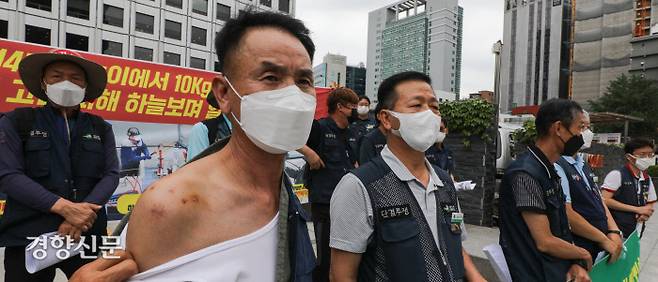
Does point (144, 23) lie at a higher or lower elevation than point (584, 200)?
higher

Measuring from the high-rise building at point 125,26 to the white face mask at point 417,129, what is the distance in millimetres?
24541

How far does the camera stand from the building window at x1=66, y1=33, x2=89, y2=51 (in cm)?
3070

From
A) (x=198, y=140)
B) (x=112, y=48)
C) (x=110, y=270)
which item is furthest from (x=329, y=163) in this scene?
(x=112, y=48)

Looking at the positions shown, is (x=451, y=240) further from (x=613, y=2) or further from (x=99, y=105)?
(x=613, y=2)

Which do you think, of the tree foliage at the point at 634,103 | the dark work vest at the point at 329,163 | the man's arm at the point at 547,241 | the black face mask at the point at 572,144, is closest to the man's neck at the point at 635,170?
the black face mask at the point at 572,144

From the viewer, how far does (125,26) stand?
3331 cm

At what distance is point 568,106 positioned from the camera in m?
2.72

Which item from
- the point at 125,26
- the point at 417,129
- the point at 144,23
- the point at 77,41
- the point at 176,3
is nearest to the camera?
the point at 417,129

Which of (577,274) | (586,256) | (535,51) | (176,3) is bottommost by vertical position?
(577,274)

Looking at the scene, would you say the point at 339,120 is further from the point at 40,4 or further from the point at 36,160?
the point at 40,4

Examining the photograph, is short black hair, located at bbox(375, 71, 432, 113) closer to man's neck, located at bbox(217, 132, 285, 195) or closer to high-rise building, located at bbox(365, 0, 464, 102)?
man's neck, located at bbox(217, 132, 285, 195)

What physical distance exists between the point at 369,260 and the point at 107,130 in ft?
5.95

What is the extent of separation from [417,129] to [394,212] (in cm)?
45

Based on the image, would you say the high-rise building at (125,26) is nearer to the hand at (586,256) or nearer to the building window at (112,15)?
the building window at (112,15)
